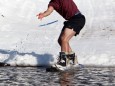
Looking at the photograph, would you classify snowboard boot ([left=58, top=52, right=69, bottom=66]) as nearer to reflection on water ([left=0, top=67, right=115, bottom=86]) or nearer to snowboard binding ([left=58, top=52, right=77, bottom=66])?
snowboard binding ([left=58, top=52, right=77, bottom=66])

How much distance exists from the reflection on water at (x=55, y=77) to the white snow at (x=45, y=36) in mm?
883

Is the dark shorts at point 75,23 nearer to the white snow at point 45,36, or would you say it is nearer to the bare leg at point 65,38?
the bare leg at point 65,38

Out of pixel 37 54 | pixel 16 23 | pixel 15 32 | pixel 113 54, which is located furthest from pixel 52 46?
pixel 16 23

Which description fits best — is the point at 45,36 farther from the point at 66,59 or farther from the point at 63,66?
the point at 63,66

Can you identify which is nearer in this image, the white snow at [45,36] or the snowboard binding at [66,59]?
the snowboard binding at [66,59]

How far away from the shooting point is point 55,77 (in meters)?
8.30

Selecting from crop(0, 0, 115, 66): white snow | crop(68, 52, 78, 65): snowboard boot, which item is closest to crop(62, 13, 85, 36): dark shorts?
crop(68, 52, 78, 65): snowboard boot

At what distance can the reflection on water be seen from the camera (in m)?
7.46

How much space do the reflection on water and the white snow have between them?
88 cm

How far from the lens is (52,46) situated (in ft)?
42.0

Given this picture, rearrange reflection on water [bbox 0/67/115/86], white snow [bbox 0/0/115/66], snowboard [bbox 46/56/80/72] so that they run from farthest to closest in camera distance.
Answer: white snow [bbox 0/0/115/66], snowboard [bbox 46/56/80/72], reflection on water [bbox 0/67/115/86]

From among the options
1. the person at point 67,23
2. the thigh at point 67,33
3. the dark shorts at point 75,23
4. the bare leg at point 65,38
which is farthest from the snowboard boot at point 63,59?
the dark shorts at point 75,23

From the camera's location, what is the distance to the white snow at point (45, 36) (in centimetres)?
1068

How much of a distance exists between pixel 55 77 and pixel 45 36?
7.03 meters
